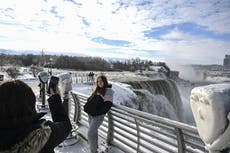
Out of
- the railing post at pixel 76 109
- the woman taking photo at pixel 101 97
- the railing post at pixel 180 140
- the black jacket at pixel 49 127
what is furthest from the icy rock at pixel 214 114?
the railing post at pixel 76 109

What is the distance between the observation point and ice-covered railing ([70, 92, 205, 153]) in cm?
380

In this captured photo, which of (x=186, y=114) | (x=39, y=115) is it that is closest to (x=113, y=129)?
(x=39, y=115)

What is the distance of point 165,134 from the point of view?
4.19 metres

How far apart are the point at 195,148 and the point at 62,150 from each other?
3322 mm

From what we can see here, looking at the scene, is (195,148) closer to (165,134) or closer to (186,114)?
(165,134)

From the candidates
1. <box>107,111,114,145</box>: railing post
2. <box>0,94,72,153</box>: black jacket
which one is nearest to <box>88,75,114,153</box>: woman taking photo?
<box>107,111,114,145</box>: railing post

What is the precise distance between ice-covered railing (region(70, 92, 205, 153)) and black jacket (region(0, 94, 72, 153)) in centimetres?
159

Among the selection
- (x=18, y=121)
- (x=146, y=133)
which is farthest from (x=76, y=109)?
(x=18, y=121)

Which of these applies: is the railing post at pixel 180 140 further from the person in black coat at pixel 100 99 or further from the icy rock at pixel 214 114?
the person in black coat at pixel 100 99

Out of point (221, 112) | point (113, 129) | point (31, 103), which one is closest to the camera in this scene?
point (221, 112)

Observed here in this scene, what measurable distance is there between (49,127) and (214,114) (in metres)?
1.29

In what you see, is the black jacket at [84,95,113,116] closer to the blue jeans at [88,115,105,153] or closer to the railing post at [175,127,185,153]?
the blue jeans at [88,115,105,153]

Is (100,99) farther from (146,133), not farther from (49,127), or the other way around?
(49,127)

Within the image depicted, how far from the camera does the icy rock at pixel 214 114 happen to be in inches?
80.9
